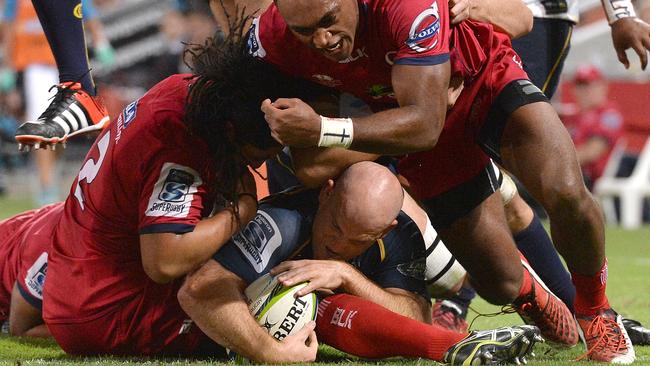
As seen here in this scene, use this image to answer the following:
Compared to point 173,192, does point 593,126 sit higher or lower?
lower

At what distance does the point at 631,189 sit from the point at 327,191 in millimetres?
7900

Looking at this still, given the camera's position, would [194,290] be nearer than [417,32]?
No

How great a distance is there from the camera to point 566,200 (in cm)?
415

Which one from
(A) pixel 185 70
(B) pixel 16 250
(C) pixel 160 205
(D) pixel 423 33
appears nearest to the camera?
(D) pixel 423 33

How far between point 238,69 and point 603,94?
Answer: 854 centimetres

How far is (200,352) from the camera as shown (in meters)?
4.57

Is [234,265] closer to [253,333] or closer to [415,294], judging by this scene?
[253,333]

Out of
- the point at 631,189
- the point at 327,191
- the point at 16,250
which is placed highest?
the point at 327,191

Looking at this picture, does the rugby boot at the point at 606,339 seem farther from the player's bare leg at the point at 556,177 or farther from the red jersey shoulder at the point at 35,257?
the red jersey shoulder at the point at 35,257

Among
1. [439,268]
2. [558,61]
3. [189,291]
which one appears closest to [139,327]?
[189,291]

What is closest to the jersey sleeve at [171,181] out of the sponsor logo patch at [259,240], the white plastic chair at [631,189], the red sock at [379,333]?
the sponsor logo patch at [259,240]

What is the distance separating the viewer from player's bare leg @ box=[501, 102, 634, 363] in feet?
13.7

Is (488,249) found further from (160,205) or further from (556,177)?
(160,205)

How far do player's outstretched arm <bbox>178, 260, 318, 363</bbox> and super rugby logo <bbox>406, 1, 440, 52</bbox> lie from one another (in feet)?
3.64
